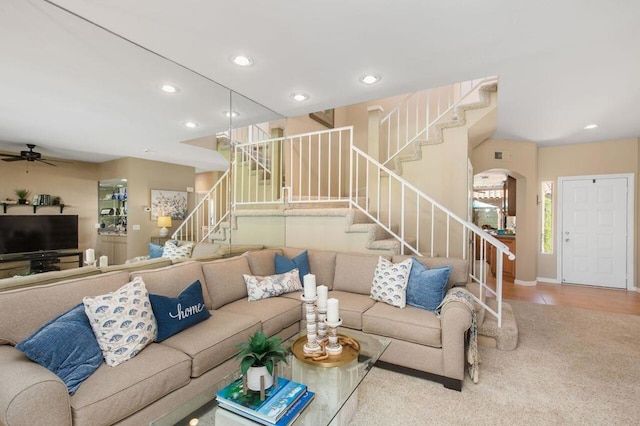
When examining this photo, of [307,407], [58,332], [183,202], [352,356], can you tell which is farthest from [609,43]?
[58,332]

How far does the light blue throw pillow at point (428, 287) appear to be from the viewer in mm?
2479

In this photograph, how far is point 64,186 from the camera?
190cm

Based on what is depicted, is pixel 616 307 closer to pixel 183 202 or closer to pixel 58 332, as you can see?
pixel 183 202

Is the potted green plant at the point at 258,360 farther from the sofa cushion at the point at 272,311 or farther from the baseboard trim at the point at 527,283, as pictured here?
the baseboard trim at the point at 527,283

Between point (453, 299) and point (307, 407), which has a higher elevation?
point (453, 299)

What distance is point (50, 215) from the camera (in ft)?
6.04

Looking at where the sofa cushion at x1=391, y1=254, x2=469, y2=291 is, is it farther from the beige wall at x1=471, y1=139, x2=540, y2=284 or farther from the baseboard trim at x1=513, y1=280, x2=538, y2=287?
the baseboard trim at x1=513, y1=280, x2=538, y2=287

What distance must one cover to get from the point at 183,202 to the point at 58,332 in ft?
4.67

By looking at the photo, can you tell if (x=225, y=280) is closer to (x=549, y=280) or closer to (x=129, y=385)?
(x=129, y=385)

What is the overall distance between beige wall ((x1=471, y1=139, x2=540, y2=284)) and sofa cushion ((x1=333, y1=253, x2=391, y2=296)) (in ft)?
11.6

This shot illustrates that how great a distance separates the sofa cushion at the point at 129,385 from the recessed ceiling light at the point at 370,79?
2.70 m

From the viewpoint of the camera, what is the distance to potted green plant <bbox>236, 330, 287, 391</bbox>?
137cm

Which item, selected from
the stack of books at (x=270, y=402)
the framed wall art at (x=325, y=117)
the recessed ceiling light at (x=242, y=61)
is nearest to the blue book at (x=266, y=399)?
the stack of books at (x=270, y=402)

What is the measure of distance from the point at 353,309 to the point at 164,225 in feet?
6.05
